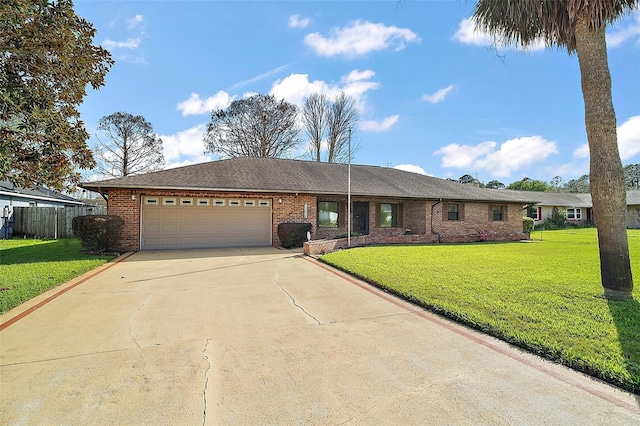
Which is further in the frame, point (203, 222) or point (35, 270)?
point (203, 222)

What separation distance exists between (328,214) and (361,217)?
191cm

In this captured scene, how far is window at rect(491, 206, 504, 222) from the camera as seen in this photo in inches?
740

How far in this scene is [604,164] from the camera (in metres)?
5.51

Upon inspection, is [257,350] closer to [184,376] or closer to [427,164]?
[184,376]

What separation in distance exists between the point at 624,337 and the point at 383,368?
118 inches

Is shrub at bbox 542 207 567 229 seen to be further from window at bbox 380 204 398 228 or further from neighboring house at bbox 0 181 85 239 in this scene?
neighboring house at bbox 0 181 85 239

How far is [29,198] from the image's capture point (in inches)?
743

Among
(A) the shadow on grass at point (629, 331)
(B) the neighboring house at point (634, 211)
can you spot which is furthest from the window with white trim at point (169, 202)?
(B) the neighboring house at point (634, 211)

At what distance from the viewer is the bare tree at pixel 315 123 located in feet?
96.4

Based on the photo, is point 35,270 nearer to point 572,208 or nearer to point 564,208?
point 564,208

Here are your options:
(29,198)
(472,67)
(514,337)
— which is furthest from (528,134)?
(29,198)

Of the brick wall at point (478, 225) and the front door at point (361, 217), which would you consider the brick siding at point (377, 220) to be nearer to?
the brick wall at point (478, 225)

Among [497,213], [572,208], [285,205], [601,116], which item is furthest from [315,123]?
[572,208]

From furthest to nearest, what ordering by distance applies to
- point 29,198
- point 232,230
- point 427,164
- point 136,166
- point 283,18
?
1. point 427,164
2. point 136,166
3. point 29,198
4. point 232,230
5. point 283,18
